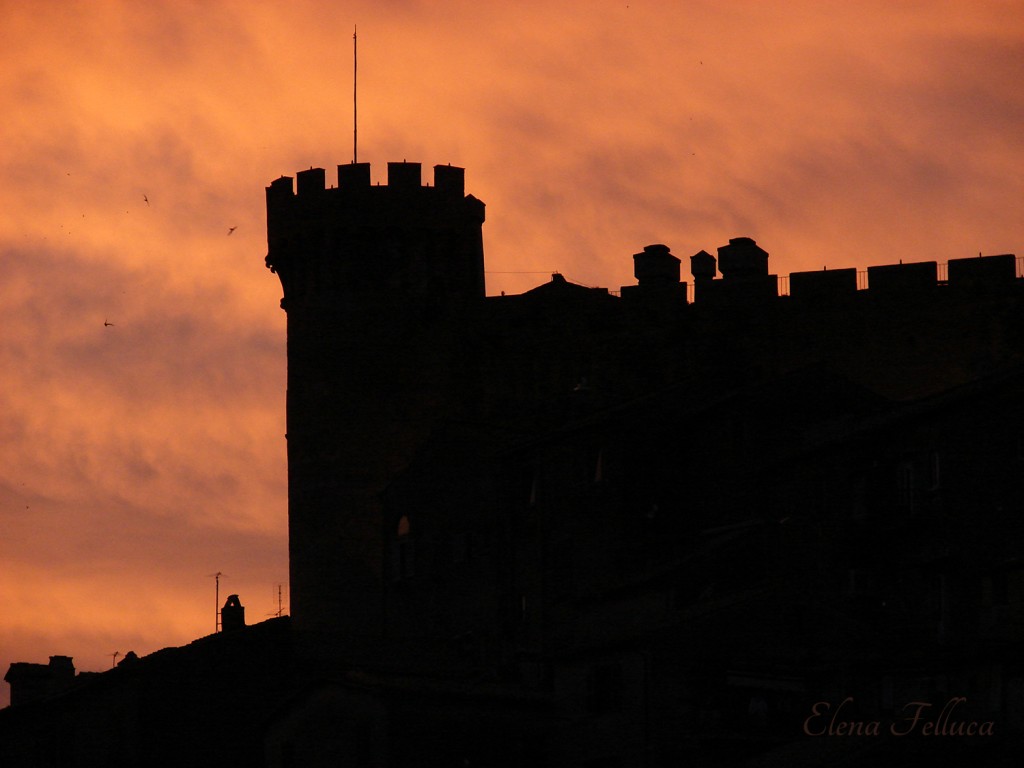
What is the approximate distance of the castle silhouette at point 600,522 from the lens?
55031 mm

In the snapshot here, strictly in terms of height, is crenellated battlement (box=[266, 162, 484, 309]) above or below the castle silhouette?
above

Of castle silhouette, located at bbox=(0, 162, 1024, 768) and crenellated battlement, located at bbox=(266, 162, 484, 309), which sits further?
crenellated battlement, located at bbox=(266, 162, 484, 309)

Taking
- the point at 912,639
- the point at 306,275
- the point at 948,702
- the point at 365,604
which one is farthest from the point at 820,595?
the point at 306,275

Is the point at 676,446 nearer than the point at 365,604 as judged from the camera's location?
Yes

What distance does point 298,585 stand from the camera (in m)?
73.6

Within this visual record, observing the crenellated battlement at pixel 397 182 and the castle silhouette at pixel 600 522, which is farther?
the crenellated battlement at pixel 397 182

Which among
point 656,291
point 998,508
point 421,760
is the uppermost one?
point 656,291

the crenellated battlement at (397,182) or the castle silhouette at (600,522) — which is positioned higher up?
the crenellated battlement at (397,182)

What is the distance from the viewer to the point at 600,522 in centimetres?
6303

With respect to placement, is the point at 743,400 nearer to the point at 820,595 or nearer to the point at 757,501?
the point at 757,501

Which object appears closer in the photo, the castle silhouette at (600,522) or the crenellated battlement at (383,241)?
the castle silhouette at (600,522)

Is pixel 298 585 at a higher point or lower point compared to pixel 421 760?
higher

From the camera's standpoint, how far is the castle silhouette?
5503 centimetres

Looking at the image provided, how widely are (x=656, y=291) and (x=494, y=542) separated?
32.0ft
